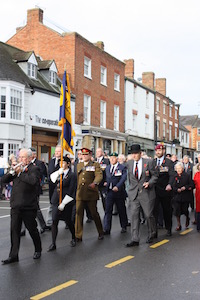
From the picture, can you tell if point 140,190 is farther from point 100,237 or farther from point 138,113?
point 138,113

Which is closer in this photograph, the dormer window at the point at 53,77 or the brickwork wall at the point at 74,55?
the dormer window at the point at 53,77

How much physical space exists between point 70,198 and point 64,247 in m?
0.98

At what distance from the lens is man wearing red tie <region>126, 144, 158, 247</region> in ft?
25.3

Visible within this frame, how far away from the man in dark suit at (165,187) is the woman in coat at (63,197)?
2.12 meters

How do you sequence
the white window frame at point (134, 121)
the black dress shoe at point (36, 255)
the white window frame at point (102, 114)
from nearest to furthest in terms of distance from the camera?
1. the black dress shoe at point (36, 255)
2. the white window frame at point (102, 114)
3. the white window frame at point (134, 121)

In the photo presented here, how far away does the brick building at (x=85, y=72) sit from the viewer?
90.3 feet

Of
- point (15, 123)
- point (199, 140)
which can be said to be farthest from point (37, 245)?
point (199, 140)

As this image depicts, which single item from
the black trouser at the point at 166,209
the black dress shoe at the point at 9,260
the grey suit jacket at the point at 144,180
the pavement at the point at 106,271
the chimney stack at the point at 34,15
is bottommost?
the pavement at the point at 106,271

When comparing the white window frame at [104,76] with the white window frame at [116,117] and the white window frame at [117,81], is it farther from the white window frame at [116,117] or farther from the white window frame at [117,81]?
the white window frame at [116,117]

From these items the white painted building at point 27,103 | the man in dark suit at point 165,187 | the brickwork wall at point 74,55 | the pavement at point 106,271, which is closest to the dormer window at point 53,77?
the white painted building at point 27,103

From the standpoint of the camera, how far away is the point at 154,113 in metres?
42.4

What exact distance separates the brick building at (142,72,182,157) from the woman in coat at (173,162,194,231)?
30584mm

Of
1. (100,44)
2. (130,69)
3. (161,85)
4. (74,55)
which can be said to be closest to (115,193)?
(74,55)

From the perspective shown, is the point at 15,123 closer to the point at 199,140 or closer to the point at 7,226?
the point at 7,226
